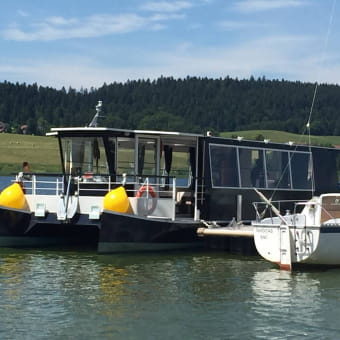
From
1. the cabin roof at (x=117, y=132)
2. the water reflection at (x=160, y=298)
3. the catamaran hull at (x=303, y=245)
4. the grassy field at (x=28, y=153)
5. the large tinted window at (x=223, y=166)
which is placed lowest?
the water reflection at (x=160, y=298)

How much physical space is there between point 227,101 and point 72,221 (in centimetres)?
17467

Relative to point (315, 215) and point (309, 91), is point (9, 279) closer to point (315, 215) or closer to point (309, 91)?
point (315, 215)

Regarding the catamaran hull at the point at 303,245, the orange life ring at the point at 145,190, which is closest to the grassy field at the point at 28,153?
the orange life ring at the point at 145,190

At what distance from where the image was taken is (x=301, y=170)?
25953mm

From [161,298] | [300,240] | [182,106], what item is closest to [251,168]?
[300,240]

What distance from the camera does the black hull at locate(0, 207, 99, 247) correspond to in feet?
72.7

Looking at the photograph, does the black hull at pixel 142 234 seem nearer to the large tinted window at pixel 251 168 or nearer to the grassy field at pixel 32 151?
the large tinted window at pixel 251 168

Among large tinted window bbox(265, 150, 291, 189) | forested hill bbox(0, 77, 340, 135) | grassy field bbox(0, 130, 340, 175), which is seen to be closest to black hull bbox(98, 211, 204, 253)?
large tinted window bbox(265, 150, 291, 189)

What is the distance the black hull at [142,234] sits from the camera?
2069 centimetres

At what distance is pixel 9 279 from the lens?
56.9ft

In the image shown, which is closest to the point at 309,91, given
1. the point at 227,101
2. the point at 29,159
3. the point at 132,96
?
the point at 227,101

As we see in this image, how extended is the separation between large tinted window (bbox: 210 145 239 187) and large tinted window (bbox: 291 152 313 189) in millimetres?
2836

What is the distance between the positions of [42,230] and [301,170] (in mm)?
8813

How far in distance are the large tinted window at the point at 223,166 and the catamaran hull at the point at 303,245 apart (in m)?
4.36
